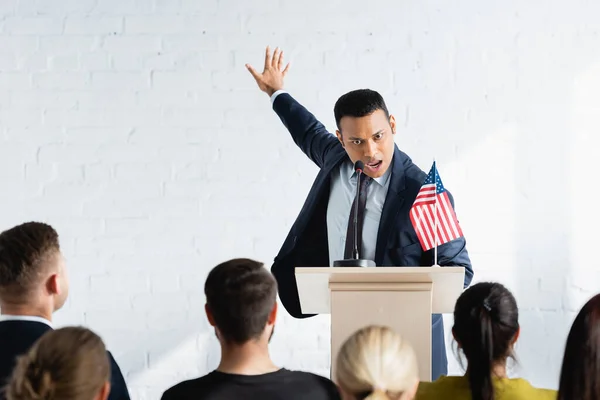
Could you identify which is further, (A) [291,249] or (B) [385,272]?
(A) [291,249]

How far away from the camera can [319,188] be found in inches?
129

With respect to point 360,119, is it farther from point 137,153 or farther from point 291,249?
point 137,153

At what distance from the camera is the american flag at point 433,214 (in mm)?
2861

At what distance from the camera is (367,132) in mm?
3180

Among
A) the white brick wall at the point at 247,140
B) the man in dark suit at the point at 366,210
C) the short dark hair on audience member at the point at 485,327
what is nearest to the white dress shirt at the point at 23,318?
the short dark hair on audience member at the point at 485,327

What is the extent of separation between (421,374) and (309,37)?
1.89m

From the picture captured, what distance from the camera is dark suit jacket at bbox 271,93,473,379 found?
3.07 metres

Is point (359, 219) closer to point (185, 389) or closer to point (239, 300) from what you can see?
point (239, 300)

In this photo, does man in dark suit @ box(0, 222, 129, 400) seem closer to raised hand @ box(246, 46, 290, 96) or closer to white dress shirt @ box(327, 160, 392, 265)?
white dress shirt @ box(327, 160, 392, 265)

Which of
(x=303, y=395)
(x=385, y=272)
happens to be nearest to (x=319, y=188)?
(x=385, y=272)

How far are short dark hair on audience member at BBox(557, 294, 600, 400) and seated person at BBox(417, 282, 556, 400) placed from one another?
0.81 ft

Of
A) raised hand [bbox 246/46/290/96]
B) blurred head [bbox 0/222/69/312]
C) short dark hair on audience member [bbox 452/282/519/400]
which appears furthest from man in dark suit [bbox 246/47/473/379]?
blurred head [bbox 0/222/69/312]

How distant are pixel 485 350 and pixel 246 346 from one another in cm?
51

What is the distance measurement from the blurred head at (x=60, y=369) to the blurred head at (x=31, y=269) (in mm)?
557
